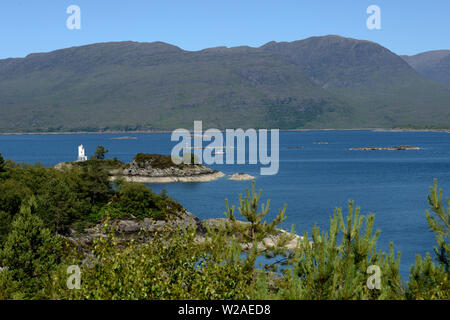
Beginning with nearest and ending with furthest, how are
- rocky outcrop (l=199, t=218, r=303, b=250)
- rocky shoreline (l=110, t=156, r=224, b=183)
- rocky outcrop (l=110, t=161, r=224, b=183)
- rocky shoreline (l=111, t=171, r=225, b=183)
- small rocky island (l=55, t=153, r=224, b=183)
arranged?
rocky outcrop (l=199, t=218, r=303, b=250) < rocky shoreline (l=111, t=171, r=225, b=183) < rocky outcrop (l=110, t=161, r=224, b=183) < small rocky island (l=55, t=153, r=224, b=183) < rocky shoreline (l=110, t=156, r=224, b=183)

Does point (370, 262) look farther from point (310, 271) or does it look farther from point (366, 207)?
point (366, 207)

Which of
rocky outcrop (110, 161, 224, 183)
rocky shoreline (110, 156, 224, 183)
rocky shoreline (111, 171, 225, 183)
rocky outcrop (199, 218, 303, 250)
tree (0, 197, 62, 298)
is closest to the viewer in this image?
rocky outcrop (199, 218, 303, 250)

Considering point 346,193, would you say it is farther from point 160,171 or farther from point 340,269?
point 340,269

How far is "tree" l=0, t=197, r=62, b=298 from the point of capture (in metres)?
39.5

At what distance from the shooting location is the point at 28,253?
40.5m

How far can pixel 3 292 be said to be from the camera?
92.4 ft

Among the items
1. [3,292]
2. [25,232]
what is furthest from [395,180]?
[3,292]

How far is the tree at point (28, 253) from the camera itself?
39.5 metres

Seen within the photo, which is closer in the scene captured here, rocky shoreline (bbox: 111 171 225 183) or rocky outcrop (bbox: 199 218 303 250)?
rocky outcrop (bbox: 199 218 303 250)

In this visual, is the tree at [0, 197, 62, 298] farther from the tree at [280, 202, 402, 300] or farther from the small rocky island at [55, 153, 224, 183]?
the small rocky island at [55, 153, 224, 183]

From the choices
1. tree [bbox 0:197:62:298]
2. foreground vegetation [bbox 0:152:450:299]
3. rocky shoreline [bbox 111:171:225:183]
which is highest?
foreground vegetation [bbox 0:152:450:299]

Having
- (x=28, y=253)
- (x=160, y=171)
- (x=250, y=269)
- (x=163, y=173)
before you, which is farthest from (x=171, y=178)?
(x=250, y=269)

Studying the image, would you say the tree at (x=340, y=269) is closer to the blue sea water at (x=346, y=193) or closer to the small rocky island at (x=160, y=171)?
the blue sea water at (x=346, y=193)

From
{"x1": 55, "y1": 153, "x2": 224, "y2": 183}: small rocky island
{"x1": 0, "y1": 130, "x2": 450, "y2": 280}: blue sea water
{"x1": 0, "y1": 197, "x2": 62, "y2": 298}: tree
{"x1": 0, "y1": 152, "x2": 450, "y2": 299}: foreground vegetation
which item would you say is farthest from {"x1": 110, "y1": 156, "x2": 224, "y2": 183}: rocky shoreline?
{"x1": 0, "y1": 152, "x2": 450, "y2": 299}: foreground vegetation
